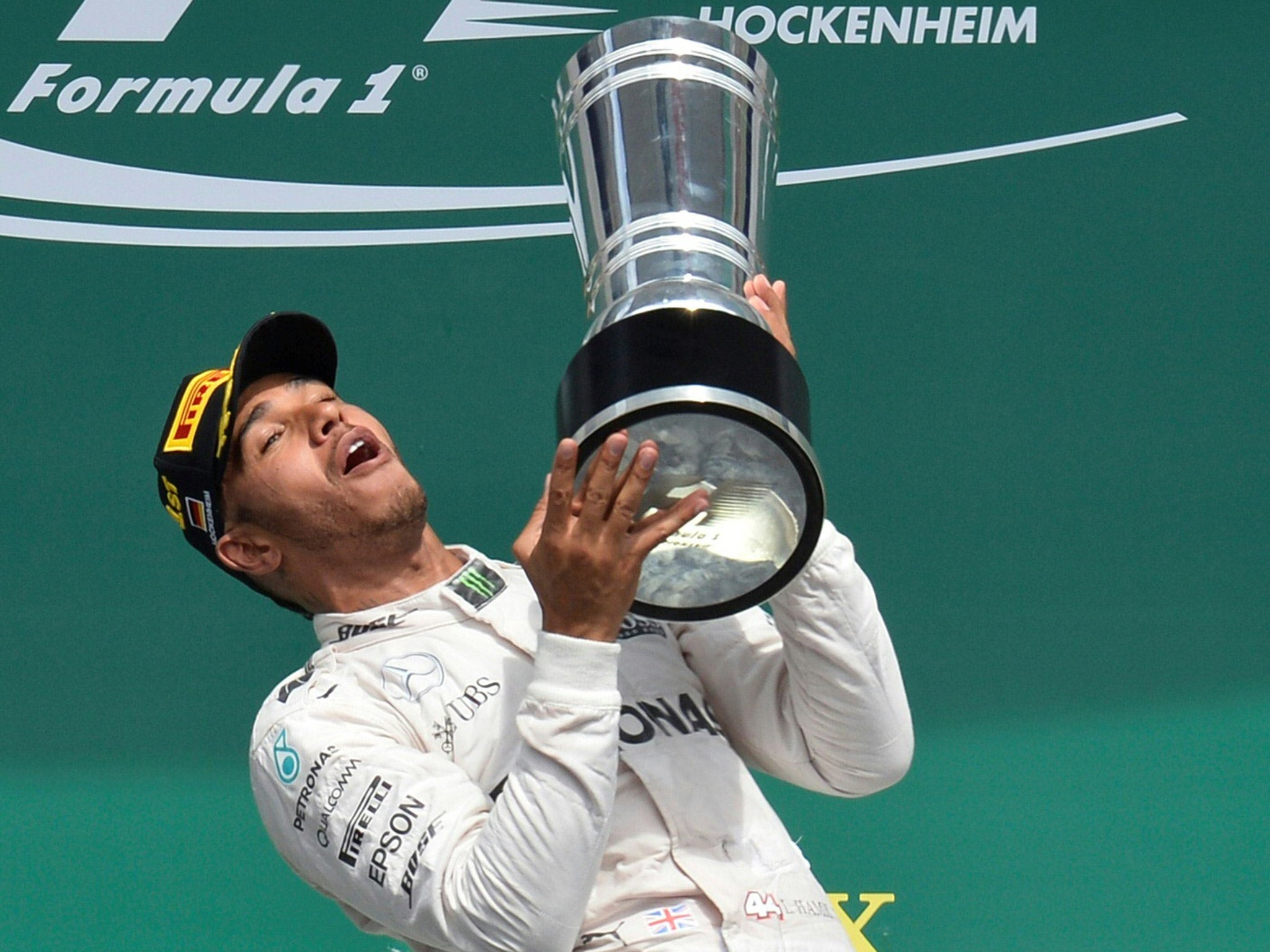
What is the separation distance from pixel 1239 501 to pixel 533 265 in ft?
2.61

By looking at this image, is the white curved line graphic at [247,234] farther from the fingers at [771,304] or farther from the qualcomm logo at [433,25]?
the fingers at [771,304]

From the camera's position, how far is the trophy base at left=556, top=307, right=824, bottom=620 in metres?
1.07

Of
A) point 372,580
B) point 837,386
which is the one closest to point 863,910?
point 837,386

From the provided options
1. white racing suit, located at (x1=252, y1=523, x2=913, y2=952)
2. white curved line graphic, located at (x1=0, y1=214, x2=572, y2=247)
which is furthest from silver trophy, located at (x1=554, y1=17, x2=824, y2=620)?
white curved line graphic, located at (x1=0, y1=214, x2=572, y2=247)

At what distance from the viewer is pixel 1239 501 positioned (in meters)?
1.93

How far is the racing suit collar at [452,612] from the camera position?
147 cm

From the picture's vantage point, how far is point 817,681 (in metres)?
Answer: 1.34

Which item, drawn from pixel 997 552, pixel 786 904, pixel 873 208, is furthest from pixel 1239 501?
pixel 786 904

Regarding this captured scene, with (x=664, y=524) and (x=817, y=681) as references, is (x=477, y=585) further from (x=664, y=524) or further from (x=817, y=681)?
(x=664, y=524)

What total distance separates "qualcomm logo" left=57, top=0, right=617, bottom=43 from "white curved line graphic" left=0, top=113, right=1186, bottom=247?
0.45ft

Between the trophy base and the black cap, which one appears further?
the black cap

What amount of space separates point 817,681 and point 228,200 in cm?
94

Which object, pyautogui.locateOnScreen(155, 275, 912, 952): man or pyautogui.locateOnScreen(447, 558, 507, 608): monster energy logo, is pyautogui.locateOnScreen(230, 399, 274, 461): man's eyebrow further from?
pyautogui.locateOnScreen(447, 558, 507, 608): monster energy logo

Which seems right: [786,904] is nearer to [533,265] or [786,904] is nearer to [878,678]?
[878,678]
